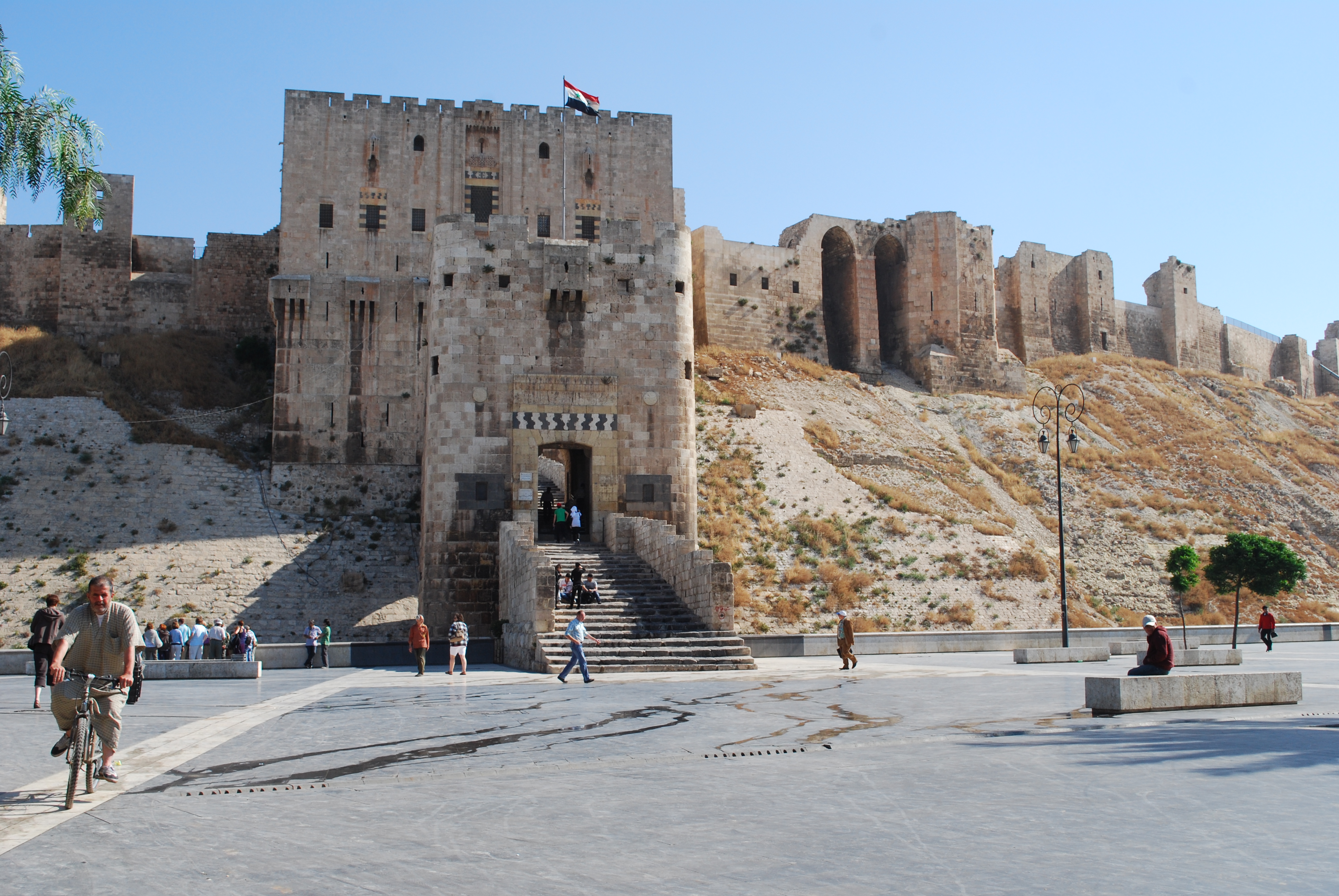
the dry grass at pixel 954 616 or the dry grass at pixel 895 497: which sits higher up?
the dry grass at pixel 895 497

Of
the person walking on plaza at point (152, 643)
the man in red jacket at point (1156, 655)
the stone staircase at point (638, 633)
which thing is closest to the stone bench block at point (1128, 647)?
the stone staircase at point (638, 633)

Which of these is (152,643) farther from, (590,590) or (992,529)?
(992,529)

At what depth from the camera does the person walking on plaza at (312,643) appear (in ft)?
68.8

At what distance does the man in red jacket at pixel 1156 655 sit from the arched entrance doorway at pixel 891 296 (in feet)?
134

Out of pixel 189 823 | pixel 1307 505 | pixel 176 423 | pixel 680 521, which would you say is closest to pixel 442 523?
pixel 680 521

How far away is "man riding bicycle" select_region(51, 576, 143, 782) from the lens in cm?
723

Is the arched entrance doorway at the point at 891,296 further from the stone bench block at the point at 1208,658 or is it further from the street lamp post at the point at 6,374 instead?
the stone bench block at the point at 1208,658

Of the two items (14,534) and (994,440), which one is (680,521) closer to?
(14,534)

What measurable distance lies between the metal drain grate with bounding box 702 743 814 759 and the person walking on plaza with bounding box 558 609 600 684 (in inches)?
286

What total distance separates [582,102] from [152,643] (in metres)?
25.4

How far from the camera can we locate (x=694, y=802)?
6.57m

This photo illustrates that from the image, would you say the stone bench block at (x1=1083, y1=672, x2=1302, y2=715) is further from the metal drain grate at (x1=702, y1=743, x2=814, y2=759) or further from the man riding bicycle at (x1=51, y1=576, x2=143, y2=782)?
the man riding bicycle at (x1=51, y1=576, x2=143, y2=782)

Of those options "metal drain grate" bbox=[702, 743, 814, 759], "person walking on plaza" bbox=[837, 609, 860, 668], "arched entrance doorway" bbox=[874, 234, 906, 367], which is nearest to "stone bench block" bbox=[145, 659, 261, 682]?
"person walking on plaza" bbox=[837, 609, 860, 668]

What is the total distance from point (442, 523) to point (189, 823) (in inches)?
718
